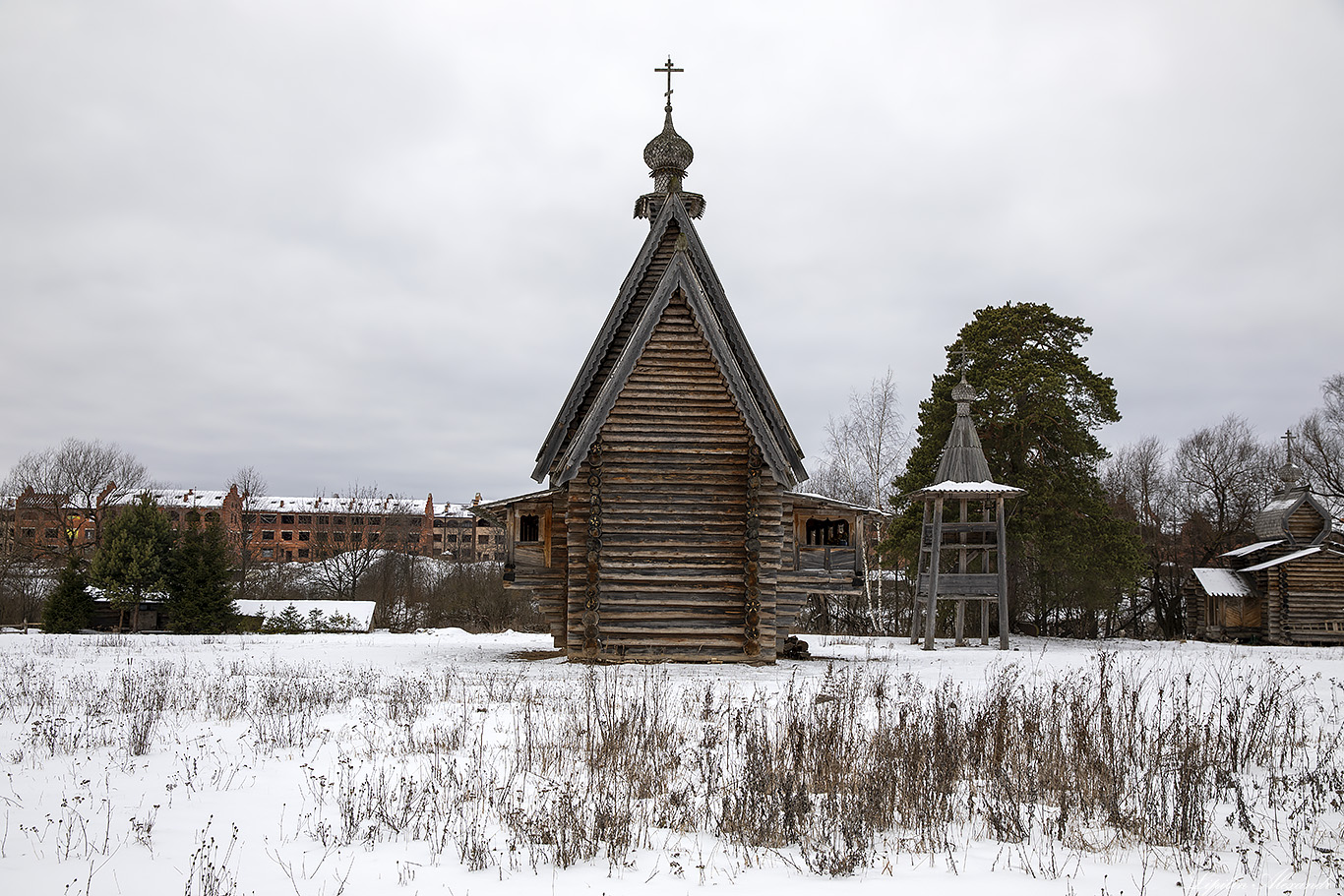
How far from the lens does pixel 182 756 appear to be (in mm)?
7855

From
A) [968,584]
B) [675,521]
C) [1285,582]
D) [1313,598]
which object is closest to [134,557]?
[675,521]

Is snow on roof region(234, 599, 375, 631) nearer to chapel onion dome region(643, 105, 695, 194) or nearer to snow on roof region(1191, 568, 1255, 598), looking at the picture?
chapel onion dome region(643, 105, 695, 194)

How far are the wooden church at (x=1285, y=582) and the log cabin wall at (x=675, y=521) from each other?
23.7 m

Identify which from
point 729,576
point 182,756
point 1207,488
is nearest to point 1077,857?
point 182,756

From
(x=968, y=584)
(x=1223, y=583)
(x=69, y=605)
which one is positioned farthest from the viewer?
(x=1223, y=583)

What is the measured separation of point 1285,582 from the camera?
31.5 metres

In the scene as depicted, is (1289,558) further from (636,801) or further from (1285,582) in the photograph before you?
(636,801)

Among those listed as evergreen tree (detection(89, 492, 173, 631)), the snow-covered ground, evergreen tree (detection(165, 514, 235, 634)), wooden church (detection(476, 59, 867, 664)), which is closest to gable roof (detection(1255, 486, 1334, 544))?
wooden church (detection(476, 59, 867, 664))

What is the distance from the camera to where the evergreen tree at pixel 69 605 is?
98.1ft

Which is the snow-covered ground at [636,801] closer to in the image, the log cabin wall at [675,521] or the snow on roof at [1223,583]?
the log cabin wall at [675,521]

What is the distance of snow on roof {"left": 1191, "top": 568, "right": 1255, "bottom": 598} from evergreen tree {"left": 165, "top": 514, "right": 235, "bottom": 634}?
34.9 metres

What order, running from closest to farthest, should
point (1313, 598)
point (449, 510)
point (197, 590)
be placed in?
point (197, 590) < point (1313, 598) < point (449, 510)

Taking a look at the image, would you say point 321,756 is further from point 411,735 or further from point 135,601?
point 135,601

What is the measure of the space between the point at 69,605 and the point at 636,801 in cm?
3103
